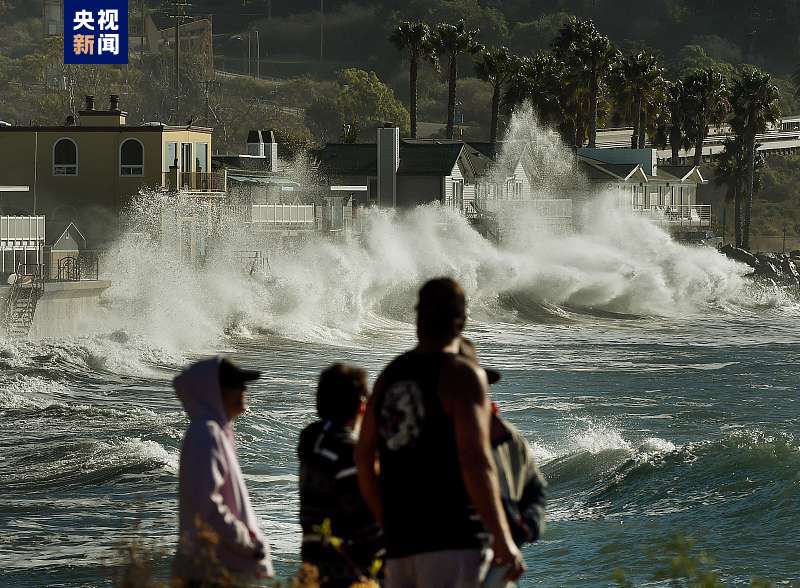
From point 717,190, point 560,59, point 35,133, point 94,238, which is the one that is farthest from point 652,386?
point 717,190

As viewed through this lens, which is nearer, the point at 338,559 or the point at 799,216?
the point at 338,559

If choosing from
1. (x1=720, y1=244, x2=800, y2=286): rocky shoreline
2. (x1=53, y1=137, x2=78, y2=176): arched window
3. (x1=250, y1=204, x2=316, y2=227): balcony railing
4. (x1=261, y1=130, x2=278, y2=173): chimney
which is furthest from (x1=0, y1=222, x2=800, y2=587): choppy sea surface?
(x1=720, y1=244, x2=800, y2=286): rocky shoreline

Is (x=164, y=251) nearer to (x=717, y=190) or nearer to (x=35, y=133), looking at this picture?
(x=35, y=133)

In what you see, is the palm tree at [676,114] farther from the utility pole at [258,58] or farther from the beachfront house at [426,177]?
the utility pole at [258,58]

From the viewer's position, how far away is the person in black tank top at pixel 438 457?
19.7 ft

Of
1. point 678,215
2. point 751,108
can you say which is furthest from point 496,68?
point 751,108

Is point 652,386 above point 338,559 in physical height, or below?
below


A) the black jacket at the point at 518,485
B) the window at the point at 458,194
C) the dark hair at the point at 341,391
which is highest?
the dark hair at the point at 341,391

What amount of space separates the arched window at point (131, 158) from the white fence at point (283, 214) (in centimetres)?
458

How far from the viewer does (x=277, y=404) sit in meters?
27.4

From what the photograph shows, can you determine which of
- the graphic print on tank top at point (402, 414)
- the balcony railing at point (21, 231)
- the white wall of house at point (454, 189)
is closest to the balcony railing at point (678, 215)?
the white wall of house at point (454, 189)

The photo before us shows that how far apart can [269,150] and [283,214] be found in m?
12.5

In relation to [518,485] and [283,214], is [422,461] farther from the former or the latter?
[283,214]

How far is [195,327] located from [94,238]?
869 centimetres
